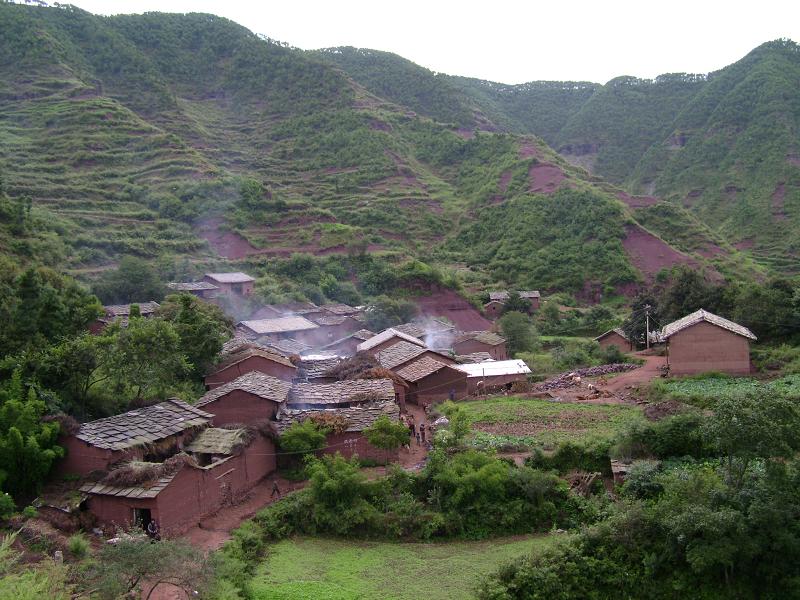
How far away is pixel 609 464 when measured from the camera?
20.4 meters

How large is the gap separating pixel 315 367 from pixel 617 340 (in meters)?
21.0

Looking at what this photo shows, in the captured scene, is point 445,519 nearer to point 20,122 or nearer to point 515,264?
point 515,264

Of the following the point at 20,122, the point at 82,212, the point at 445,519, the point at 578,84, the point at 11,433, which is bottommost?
the point at 445,519

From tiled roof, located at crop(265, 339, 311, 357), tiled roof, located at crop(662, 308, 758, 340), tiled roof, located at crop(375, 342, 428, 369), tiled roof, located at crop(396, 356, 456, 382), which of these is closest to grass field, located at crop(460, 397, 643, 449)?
tiled roof, located at crop(396, 356, 456, 382)

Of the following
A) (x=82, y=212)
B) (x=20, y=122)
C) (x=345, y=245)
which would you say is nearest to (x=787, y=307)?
(x=345, y=245)

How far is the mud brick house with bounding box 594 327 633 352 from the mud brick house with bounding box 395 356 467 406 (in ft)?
52.0

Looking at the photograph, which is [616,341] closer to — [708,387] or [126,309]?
[708,387]

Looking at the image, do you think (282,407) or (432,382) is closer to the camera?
(282,407)

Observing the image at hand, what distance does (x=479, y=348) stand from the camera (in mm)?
42312

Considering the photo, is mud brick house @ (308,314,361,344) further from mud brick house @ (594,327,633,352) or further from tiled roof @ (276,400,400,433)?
tiled roof @ (276,400,400,433)

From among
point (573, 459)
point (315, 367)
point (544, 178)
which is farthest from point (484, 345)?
point (544, 178)

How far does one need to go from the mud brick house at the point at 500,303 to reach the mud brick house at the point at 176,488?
39031mm

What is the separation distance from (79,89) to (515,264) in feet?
183

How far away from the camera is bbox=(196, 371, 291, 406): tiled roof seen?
2341cm
